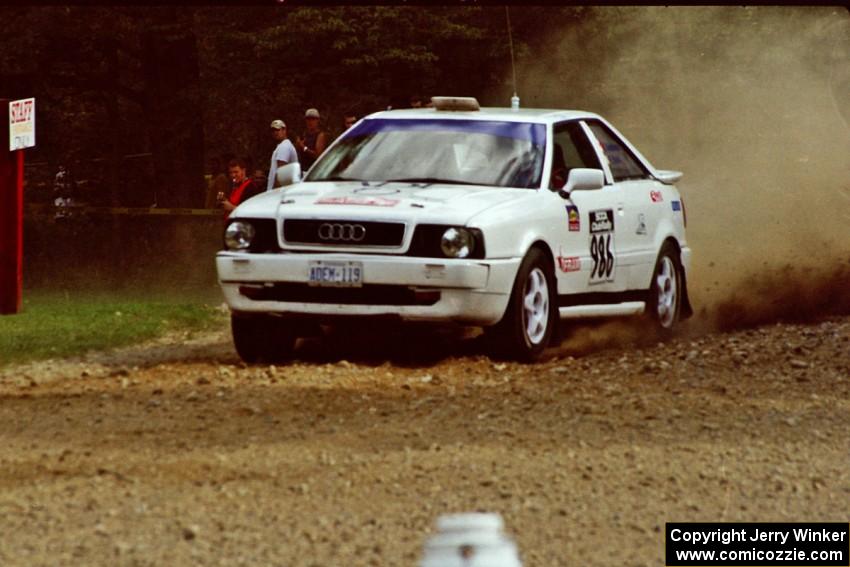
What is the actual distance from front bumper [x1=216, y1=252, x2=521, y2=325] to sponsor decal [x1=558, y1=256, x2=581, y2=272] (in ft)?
2.67

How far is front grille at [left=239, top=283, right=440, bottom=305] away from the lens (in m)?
11.4

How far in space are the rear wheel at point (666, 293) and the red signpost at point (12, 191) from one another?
6.00 metres

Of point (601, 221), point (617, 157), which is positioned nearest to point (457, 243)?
point (601, 221)

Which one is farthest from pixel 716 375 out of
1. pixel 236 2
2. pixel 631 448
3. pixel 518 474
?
pixel 236 2

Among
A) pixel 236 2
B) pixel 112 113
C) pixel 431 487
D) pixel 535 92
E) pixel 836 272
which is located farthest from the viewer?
pixel 112 113

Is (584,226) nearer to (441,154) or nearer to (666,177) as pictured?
(441,154)

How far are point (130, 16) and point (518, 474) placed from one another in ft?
74.2

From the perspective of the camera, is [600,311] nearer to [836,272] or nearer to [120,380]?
[120,380]

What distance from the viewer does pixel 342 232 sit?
11.6m

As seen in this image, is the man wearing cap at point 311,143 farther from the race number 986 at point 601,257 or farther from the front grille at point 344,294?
the front grille at point 344,294

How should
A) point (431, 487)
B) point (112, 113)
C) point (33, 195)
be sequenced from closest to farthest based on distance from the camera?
point (431, 487) < point (112, 113) < point (33, 195)

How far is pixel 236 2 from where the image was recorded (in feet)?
52.5

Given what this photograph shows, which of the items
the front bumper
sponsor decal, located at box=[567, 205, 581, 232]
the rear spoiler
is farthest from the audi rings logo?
the rear spoiler

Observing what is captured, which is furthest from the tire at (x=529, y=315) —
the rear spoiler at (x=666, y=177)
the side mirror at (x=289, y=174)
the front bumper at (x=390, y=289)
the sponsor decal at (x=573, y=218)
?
the rear spoiler at (x=666, y=177)
